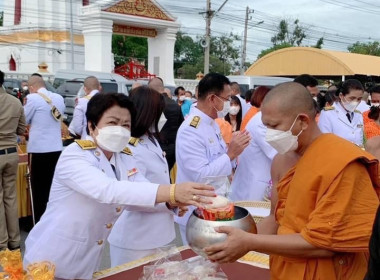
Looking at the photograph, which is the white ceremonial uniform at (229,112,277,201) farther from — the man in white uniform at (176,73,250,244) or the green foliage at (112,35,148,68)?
the green foliage at (112,35,148,68)

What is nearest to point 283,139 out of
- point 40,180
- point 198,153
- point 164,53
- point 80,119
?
point 198,153

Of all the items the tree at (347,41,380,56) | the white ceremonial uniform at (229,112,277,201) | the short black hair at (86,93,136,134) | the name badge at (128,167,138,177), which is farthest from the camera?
the tree at (347,41,380,56)

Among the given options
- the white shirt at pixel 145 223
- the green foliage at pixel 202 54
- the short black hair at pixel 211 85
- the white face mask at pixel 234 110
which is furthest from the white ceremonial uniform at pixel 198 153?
the green foliage at pixel 202 54

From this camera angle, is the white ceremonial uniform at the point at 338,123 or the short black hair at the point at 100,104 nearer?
the short black hair at the point at 100,104

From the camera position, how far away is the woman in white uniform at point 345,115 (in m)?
5.23

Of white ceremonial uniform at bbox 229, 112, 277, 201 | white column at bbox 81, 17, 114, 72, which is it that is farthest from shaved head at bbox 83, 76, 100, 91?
white column at bbox 81, 17, 114, 72

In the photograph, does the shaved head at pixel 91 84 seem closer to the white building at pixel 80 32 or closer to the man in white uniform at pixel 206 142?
the man in white uniform at pixel 206 142

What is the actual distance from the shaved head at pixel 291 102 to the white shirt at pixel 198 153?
1182mm

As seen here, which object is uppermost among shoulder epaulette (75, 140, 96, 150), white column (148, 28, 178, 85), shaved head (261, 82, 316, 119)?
white column (148, 28, 178, 85)

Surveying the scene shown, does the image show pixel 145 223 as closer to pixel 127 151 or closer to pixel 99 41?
pixel 127 151

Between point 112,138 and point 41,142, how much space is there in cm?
350

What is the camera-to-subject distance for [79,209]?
194 centimetres

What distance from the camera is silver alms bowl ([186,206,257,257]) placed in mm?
1601

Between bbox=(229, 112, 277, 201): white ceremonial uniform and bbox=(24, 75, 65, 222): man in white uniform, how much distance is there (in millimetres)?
2653
